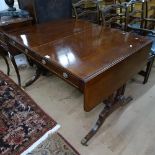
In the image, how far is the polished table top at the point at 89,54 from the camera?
1098 mm

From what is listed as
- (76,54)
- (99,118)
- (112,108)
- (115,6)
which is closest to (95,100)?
(76,54)

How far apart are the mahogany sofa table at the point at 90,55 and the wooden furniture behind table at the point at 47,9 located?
370 mm

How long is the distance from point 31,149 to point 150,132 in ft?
3.45

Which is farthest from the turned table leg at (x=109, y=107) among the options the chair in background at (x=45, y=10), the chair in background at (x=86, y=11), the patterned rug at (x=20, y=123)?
the chair in background at (x=86, y=11)

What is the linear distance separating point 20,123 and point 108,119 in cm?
86

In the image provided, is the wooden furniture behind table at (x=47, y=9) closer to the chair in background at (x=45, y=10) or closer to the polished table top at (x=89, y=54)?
the chair in background at (x=45, y=10)

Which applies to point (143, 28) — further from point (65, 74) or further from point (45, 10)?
point (65, 74)

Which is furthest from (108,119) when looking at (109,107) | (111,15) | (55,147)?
(111,15)

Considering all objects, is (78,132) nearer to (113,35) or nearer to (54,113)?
(54,113)

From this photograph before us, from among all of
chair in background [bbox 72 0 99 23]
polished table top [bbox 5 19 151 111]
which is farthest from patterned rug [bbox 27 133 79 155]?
chair in background [bbox 72 0 99 23]

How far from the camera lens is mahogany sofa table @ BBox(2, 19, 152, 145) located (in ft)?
→ 3.62

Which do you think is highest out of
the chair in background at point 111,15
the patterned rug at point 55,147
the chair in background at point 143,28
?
the chair in background at point 111,15

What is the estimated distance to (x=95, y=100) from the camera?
1.16 m

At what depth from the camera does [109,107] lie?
169cm
